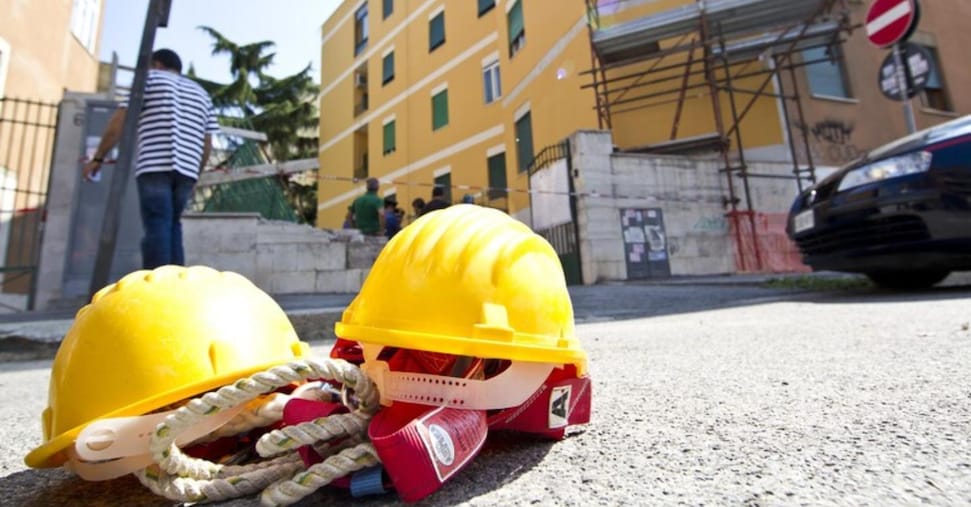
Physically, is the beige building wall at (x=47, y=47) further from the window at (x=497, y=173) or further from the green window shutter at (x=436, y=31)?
the window at (x=497, y=173)

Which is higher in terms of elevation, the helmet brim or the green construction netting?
the green construction netting

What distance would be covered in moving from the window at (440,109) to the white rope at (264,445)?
16441 millimetres

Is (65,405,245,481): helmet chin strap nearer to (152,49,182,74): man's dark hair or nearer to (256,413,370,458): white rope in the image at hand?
(256,413,370,458): white rope

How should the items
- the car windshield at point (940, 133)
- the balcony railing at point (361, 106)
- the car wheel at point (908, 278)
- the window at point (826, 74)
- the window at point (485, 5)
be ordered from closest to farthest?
the car windshield at point (940, 133), the car wheel at point (908, 278), the window at point (826, 74), the window at point (485, 5), the balcony railing at point (361, 106)

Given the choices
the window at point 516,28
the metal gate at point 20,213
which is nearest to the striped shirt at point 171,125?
the metal gate at point 20,213

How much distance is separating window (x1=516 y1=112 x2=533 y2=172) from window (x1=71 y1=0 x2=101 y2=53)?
35.7 ft

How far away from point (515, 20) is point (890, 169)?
11.8 metres

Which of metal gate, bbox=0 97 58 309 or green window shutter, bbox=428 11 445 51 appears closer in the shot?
metal gate, bbox=0 97 58 309

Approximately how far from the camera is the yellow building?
34.3ft

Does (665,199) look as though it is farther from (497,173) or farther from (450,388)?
(450,388)

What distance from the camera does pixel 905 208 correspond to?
344 cm

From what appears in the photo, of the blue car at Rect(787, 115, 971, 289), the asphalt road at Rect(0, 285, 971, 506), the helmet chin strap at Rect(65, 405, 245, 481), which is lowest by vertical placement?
the asphalt road at Rect(0, 285, 971, 506)

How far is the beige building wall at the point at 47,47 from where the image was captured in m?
9.03

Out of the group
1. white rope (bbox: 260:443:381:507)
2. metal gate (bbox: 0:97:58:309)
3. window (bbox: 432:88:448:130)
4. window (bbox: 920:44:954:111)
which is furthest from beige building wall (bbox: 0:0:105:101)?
window (bbox: 920:44:954:111)
